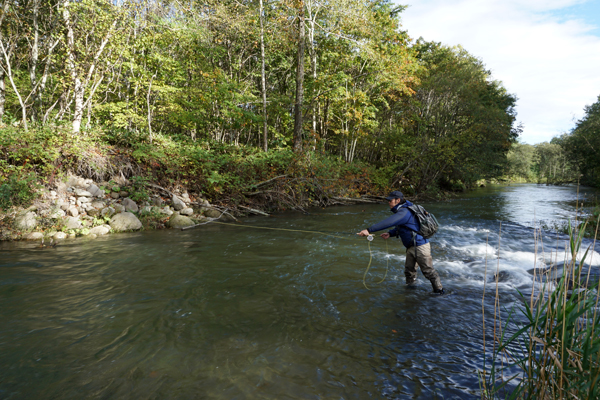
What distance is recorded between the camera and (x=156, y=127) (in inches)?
734

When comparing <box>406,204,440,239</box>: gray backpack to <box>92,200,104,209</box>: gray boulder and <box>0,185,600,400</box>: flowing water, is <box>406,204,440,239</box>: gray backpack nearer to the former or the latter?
<box>0,185,600,400</box>: flowing water

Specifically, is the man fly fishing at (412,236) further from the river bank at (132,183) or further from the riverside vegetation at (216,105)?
the riverside vegetation at (216,105)

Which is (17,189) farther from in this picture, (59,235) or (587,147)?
(587,147)

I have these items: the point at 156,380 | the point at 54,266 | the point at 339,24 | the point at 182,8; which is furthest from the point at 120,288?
the point at 339,24

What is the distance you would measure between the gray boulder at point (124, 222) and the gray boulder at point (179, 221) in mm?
1040

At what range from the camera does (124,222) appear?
33.0ft

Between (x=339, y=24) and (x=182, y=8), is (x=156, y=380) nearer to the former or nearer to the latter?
(x=182, y=8)

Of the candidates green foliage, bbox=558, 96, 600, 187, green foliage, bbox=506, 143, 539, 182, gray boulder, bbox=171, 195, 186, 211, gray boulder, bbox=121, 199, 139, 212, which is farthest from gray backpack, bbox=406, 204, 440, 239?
green foliage, bbox=506, 143, 539, 182

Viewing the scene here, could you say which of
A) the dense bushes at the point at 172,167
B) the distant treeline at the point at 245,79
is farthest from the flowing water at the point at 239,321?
the distant treeline at the point at 245,79

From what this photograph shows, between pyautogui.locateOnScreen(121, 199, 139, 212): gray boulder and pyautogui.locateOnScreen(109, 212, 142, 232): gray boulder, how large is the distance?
1.93ft

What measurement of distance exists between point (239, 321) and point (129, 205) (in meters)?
8.32

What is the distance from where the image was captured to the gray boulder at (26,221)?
28.2ft

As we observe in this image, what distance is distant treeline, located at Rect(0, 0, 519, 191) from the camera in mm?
11898

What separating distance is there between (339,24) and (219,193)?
1160 centimetres
